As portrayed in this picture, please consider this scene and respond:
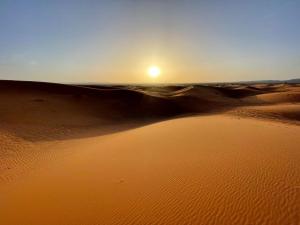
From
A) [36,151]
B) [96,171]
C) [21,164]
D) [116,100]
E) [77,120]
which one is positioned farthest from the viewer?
[116,100]

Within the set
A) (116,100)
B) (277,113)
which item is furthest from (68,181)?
(116,100)

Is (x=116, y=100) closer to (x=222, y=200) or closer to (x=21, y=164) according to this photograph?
(x=21, y=164)

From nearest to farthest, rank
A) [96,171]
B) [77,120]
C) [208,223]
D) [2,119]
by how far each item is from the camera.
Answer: [208,223]
[96,171]
[2,119]
[77,120]

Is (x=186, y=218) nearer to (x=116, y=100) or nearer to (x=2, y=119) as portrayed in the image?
(x=2, y=119)

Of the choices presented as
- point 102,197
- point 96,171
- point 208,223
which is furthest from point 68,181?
point 208,223

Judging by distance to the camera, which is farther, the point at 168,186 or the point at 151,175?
the point at 151,175

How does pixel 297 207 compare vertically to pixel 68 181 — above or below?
above

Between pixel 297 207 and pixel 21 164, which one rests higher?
pixel 297 207

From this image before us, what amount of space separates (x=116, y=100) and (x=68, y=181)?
17791 mm

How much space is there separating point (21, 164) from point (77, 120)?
27.1 feet

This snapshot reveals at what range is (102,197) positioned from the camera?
17.8ft

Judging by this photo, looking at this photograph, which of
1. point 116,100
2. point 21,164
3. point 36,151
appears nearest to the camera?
point 21,164

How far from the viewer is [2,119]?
14.0 meters

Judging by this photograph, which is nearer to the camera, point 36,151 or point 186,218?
point 186,218
